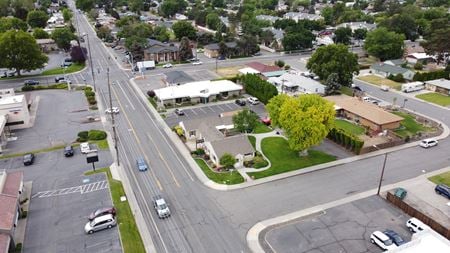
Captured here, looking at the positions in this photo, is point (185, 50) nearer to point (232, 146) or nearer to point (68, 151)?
point (68, 151)

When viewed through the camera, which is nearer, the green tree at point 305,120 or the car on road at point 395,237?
the car on road at point 395,237

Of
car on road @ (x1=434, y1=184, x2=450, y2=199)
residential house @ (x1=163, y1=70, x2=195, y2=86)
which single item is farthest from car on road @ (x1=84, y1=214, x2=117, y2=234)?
residential house @ (x1=163, y1=70, x2=195, y2=86)

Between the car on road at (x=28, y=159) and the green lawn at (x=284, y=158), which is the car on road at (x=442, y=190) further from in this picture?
the car on road at (x=28, y=159)

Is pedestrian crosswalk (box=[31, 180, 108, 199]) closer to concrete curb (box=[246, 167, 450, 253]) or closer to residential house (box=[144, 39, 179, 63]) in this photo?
concrete curb (box=[246, 167, 450, 253])

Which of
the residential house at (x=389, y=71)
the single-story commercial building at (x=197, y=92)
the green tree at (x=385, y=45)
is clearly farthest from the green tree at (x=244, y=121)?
the green tree at (x=385, y=45)

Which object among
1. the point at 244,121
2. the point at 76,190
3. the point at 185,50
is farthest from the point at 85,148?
the point at 185,50

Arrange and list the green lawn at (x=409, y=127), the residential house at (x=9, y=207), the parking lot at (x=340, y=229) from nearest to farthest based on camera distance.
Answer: the residential house at (x=9, y=207) < the parking lot at (x=340, y=229) < the green lawn at (x=409, y=127)
